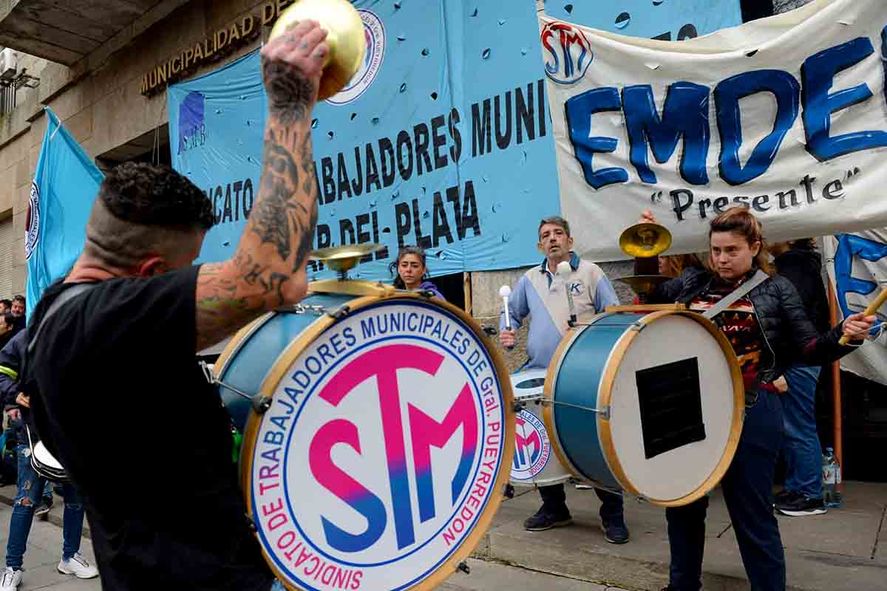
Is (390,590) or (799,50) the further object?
(799,50)

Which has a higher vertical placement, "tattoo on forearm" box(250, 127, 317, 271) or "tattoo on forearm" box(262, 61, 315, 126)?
"tattoo on forearm" box(262, 61, 315, 126)

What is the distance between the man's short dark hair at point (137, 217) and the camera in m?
1.25

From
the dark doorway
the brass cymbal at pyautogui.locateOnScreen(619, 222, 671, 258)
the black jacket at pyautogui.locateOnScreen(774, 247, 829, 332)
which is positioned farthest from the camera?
the dark doorway

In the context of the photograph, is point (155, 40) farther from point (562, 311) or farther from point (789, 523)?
point (789, 523)

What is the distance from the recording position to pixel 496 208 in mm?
5473

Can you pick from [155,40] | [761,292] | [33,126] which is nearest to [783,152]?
[761,292]

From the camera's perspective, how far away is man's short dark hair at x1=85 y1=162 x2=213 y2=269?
125 cm

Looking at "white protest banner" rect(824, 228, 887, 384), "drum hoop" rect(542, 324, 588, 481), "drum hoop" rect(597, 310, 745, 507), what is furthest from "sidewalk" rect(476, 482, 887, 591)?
"drum hoop" rect(542, 324, 588, 481)

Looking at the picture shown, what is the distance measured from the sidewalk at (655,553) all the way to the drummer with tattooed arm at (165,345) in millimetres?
2675

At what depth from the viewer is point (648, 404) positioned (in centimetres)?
250

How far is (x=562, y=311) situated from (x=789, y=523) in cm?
175

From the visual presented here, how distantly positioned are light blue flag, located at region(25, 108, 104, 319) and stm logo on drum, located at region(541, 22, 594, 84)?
136 inches

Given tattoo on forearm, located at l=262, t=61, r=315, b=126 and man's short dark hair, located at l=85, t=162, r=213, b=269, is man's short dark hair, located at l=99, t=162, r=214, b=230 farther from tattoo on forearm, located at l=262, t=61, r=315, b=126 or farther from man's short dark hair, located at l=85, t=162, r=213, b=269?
tattoo on forearm, located at l=262, t=61, r=315, b=126

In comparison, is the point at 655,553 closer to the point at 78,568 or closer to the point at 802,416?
the point at 802,416
